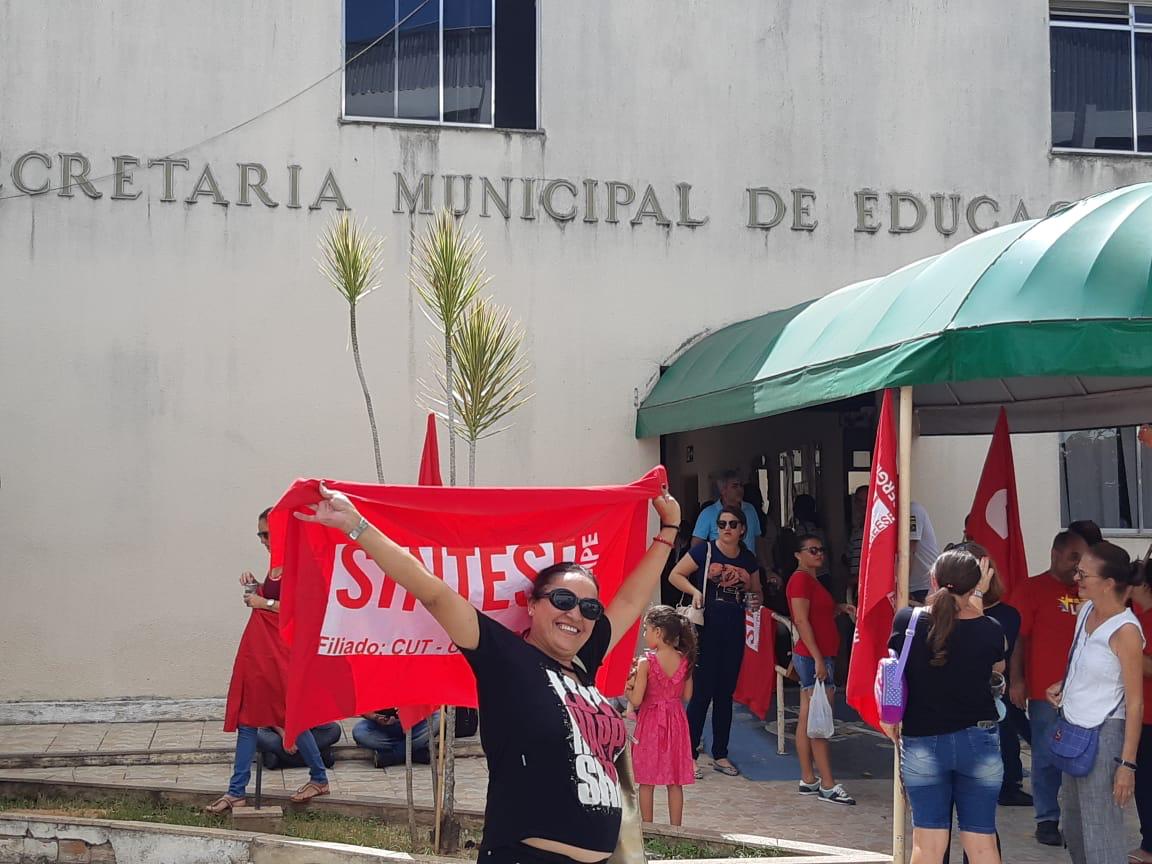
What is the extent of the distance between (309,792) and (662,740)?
215 cm

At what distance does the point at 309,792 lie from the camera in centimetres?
766

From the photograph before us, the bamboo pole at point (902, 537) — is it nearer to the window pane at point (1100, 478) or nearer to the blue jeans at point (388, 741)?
the blue jeans at point (388, 741)

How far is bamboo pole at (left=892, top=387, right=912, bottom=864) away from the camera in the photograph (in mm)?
6328

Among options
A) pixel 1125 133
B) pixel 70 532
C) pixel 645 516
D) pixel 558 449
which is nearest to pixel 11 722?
pixel 70 532

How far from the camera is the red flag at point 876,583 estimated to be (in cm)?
634

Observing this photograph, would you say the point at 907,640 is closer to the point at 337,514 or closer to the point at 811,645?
the point at 811,645

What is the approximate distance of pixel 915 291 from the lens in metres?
6.95

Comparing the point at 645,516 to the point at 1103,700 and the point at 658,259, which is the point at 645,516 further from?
the point at 658,259

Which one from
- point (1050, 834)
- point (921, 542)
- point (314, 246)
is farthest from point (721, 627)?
point (314, 246)

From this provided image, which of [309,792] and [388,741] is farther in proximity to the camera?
[388,741]

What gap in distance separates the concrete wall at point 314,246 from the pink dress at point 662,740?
4.59 meters

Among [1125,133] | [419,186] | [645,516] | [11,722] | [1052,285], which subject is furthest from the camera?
[1125,133]

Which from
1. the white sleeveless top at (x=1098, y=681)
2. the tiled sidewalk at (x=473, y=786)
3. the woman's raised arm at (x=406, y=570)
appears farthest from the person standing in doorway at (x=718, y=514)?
the woman's raised arm at (x=406, y=570)

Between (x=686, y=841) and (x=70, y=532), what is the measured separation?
6487mm
